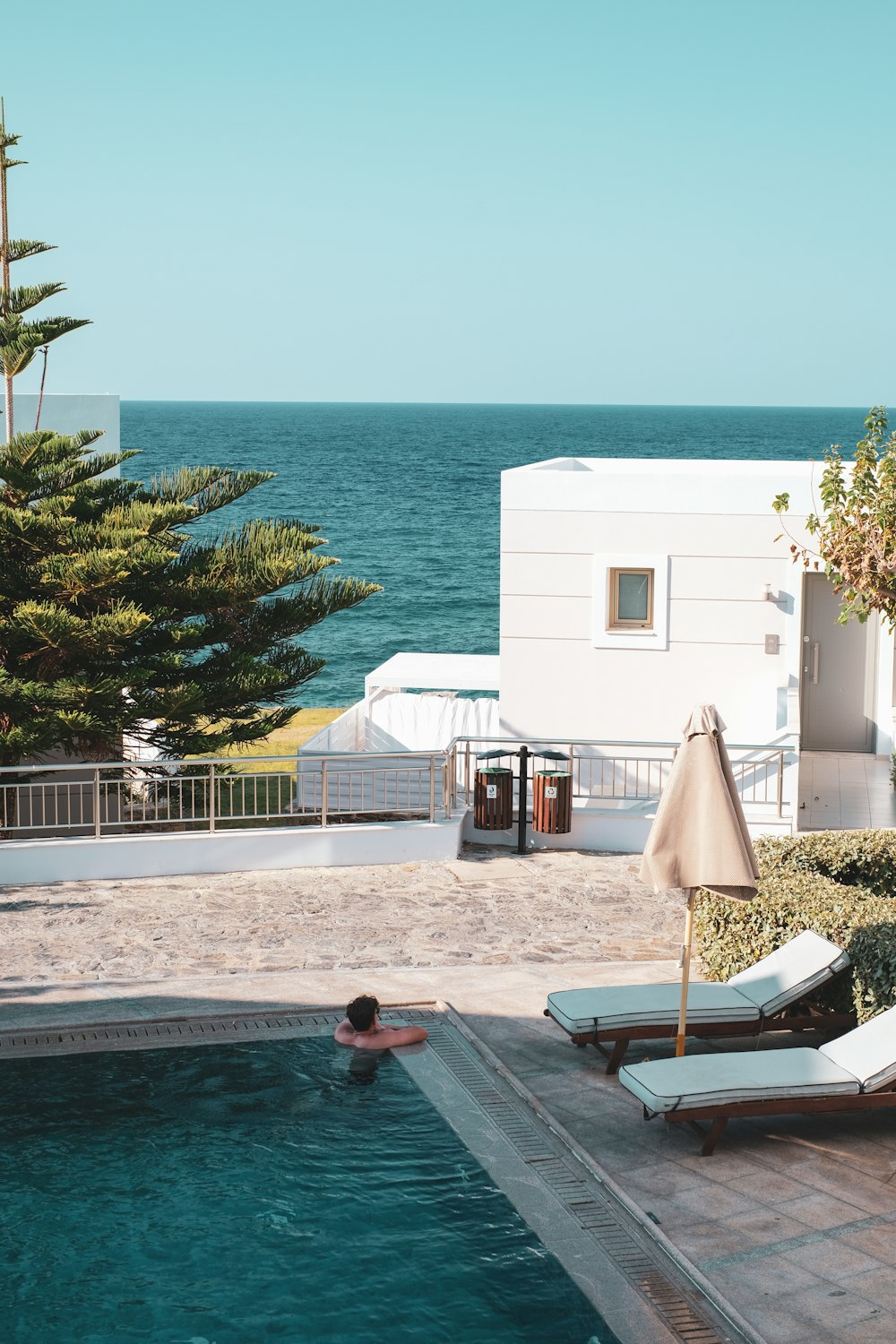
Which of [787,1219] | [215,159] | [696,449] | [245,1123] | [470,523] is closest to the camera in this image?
[787,1219]

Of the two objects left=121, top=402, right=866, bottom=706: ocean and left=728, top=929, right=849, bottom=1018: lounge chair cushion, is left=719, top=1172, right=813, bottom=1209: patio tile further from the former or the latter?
left=121, top=402, right=866, bottom=706: ocean

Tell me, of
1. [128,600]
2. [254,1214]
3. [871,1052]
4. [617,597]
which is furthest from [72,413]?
[871,1052]

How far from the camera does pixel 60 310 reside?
693 inches

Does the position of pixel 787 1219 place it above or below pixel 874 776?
below

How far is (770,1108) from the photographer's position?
Answer: 24.3 feet

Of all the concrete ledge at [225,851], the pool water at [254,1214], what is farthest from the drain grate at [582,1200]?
the concrete ledge at [225,851]

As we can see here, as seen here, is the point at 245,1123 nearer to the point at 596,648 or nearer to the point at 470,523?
the point at 596,648

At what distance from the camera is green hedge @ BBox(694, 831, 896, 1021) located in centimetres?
871

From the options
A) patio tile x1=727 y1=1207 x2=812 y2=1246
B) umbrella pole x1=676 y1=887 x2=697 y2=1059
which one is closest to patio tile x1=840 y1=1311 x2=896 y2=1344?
patio tile x1=727 y1=1207 x2=812 y2=1246

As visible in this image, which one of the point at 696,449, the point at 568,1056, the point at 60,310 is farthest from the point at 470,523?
the point at 568,1056

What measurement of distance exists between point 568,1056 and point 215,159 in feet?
301

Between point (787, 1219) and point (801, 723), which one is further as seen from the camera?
point (801, 723)

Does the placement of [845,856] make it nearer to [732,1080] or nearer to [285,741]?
[732,1080]

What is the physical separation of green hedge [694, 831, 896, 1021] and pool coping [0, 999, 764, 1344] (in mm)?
1974
